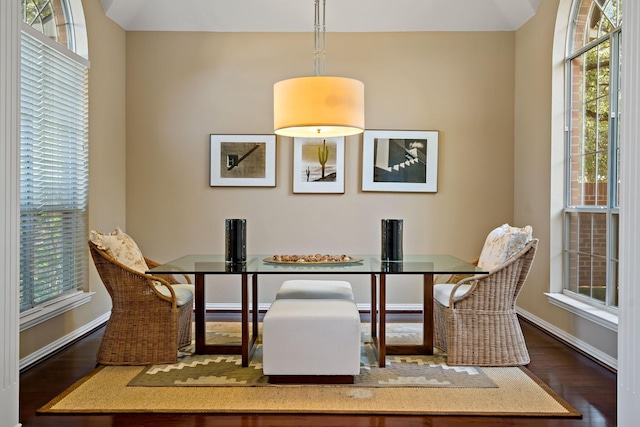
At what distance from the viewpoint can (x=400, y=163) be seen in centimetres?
545

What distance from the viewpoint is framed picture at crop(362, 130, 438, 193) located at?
17.8 feet

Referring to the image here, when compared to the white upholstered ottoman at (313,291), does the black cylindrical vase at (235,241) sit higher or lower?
higher

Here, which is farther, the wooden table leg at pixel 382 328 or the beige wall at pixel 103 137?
the beige wall at pixel 103 137

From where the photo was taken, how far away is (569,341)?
4152mm

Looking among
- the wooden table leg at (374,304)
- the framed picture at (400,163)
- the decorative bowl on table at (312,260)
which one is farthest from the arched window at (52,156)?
the framed picture at (400,163)

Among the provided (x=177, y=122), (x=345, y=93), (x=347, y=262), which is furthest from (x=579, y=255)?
(x=177, y=122)

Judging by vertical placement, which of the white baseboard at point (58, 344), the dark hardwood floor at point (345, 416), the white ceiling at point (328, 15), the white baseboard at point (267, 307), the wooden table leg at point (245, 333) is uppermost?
the white ceiling at point (328, 15)

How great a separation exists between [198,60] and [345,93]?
8.14 ft

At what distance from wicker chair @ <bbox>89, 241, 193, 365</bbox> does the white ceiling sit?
2.65 m

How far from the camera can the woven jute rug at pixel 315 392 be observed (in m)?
2.86

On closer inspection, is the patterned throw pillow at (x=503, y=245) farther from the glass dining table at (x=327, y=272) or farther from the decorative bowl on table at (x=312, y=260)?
the decorative bowl on table at (x=312, y=260)

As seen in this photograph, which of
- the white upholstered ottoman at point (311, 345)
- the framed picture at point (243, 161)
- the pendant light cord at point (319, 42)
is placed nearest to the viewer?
the white upholstered ottoman at point (311, 345)

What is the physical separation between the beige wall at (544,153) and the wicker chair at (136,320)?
290 cm

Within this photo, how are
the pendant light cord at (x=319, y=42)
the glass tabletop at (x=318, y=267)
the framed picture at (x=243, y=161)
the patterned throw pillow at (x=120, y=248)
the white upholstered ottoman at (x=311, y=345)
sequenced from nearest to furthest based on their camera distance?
1. the white upholstered ottoman at (x=311, y=345)
2. the glass tabletop at (x=318, y=267)
3. the patterned throw pillow at (x=120, y=248)
4. the pendant light cord at (x=319, y=42)
5. the framed picture at (x=243, y=161)
